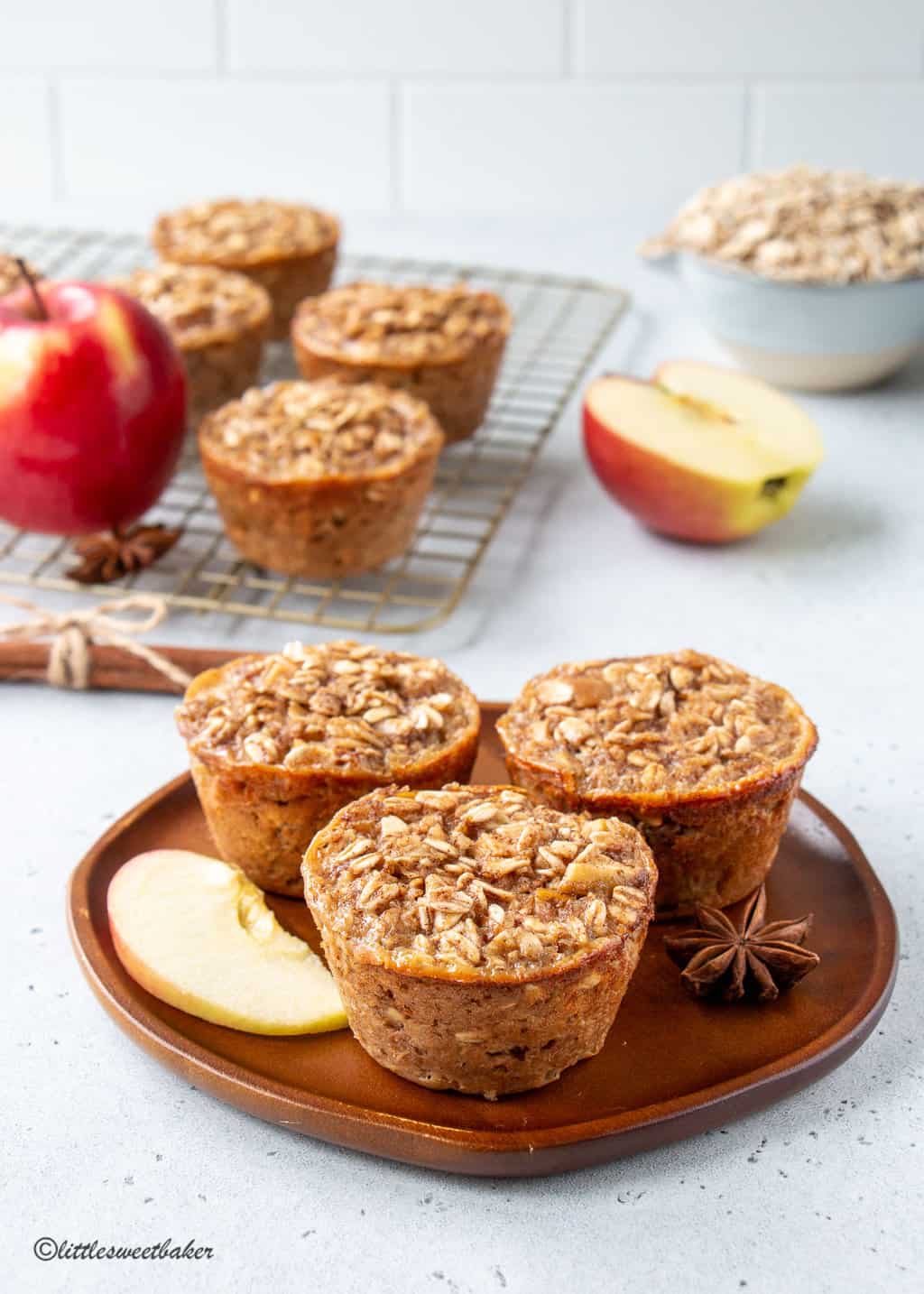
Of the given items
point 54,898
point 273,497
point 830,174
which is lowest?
point 54,898

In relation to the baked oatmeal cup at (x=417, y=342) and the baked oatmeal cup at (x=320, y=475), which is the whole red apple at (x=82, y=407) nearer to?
the baked oatmeal cup at (x=320, y=475)

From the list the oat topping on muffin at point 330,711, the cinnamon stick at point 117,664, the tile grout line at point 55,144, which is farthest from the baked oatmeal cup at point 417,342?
the tile grout line at point 55,144

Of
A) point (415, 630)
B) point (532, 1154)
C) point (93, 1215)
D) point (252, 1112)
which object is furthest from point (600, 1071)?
point (415, 630)

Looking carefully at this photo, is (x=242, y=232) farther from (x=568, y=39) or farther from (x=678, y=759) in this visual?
(x=678, y=759)

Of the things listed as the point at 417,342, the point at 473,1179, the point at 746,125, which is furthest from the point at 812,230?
the point at 473,1179

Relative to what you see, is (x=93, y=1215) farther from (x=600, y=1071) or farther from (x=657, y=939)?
(x=657, y=939)

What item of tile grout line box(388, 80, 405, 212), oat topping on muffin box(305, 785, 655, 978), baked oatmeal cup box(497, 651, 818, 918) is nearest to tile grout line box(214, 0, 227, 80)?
tile grout line box(388, 80, 405, 212)

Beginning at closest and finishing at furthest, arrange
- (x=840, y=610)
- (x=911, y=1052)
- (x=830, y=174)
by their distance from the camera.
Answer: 1. (x=911, y=1052)
2. (x=840, y=610)
3. (x=830, y=174)
